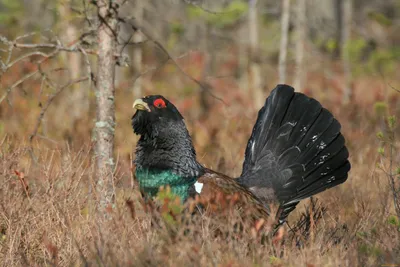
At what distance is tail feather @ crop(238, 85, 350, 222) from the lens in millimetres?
5801

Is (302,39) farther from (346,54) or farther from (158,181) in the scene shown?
(158,181)

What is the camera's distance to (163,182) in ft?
15.9

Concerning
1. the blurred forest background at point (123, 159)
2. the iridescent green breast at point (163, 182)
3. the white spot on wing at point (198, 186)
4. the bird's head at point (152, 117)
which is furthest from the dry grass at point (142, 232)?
the white spot on wing at point (198, 186)

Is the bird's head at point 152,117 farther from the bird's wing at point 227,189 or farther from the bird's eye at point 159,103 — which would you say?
the bird's wing at point 227,189

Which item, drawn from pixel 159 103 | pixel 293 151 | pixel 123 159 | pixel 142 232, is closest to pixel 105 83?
pixel 159 103

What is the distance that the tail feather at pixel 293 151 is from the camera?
580cm

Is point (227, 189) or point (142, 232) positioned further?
point (227, 189)

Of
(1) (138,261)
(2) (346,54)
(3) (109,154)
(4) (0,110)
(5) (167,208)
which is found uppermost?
(2) (346,54)

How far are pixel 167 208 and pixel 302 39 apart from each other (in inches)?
422

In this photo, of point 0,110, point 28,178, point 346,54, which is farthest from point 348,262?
point 346,54

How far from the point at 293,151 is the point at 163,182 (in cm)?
166

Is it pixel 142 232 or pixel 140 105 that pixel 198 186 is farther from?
pixel 140 105

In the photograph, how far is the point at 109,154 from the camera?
5781 mm

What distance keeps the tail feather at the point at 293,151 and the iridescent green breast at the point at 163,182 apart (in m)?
0.95
